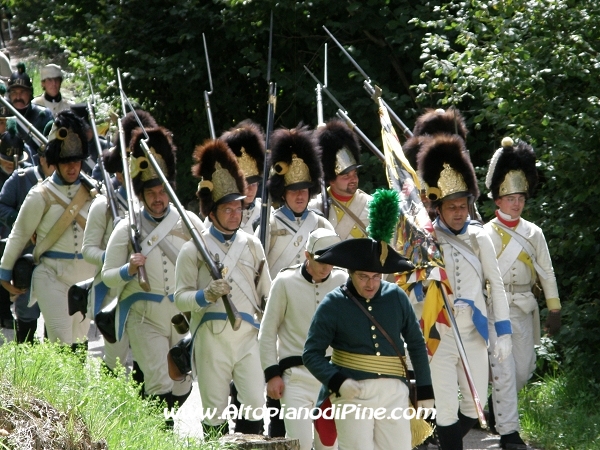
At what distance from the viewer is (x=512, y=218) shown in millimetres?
9992

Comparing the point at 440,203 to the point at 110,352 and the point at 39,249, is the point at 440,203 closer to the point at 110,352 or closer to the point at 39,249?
the point at 110,352

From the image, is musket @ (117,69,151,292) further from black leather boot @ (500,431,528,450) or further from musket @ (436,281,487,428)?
black leather boot @ (500,431,528,450)

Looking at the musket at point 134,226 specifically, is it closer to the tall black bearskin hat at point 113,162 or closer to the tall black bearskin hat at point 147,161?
the tall black bearskin hat at point 147,161

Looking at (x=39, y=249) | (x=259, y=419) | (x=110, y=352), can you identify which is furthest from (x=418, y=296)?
(x=39, y=249)

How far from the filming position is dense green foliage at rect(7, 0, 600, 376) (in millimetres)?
10500

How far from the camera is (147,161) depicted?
9.53 meters

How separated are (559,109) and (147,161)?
340cm

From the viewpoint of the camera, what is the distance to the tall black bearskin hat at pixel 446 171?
9133mm

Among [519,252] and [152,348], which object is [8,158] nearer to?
[152,348]

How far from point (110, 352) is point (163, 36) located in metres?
6.83

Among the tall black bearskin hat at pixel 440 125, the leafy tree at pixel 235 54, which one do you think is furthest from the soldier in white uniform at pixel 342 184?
the leafy tree at pixel 235 54

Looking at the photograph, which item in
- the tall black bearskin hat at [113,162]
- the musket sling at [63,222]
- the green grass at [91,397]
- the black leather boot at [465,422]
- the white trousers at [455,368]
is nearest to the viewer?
the green grass at [91,397]

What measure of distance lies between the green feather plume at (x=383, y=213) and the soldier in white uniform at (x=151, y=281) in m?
2.46

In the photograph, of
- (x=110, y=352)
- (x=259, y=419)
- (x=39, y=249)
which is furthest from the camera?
(x=39, y=249)
